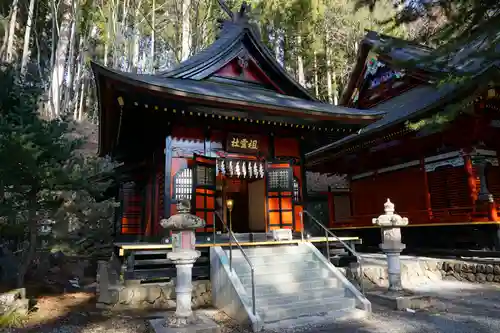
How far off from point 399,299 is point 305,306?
1976 millimetres

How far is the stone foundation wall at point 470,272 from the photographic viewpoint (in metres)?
9.61

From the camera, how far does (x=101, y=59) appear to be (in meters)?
29.8

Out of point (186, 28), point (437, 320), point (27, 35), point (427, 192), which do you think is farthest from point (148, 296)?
point (27, 35)

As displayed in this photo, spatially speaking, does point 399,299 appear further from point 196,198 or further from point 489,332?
point 196,198

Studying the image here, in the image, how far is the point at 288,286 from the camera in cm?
711

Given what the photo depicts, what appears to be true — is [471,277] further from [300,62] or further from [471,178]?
[300,62]

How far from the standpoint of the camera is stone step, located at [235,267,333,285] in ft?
23.5

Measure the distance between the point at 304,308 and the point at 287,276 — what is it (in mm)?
1092

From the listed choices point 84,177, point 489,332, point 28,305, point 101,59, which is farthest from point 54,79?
point 489,332

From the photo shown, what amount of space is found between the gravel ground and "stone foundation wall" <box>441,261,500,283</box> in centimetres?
243

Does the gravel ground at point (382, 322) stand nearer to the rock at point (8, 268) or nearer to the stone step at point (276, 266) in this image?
the stone step at point (276, 266)

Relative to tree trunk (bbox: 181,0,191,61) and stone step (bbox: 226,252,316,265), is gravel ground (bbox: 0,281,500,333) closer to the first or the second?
stone step (bbox: 226,252,316,265)

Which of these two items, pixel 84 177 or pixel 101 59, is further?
pixel 101 59

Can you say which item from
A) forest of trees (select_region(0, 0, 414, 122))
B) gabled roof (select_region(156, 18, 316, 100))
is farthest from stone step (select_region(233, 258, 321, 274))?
forest of trees (select_region(0, 0, 414, 122))
